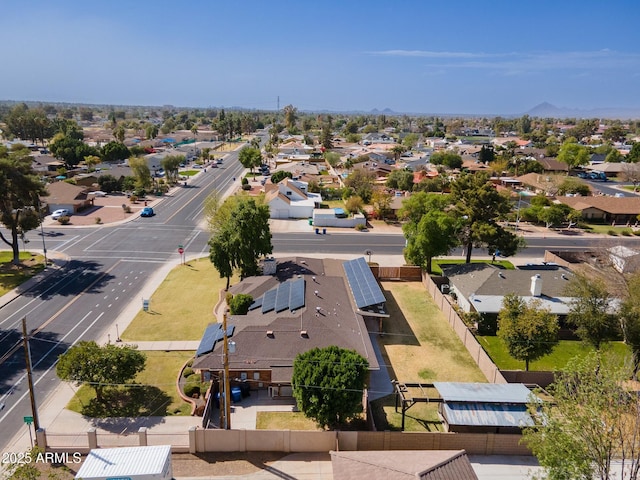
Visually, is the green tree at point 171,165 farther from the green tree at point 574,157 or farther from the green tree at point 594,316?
the green tree at point 574,157

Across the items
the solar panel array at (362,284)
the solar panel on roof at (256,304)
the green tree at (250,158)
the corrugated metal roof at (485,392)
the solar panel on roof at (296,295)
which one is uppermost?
the green tree at (250,158)

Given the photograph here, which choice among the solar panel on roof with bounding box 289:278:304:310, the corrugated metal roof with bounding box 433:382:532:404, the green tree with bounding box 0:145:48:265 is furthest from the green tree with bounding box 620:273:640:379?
the green tree with bounding box 0:145:48:265

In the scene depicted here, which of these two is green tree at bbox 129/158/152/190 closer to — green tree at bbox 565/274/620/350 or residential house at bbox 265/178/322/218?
residential house at bbox 265/178/322/218

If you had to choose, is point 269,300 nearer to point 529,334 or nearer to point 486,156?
point 529,334

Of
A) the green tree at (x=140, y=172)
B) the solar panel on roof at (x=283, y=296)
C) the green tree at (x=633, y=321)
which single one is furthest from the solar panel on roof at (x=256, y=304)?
the green tree at (x=140, y=172)

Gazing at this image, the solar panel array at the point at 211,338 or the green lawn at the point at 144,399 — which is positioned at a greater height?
the solar panel array at the point at 211,338

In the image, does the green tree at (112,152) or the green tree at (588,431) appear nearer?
the green tree at (588,431)

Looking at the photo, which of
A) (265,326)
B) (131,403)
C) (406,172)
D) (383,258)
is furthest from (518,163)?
(131,403)

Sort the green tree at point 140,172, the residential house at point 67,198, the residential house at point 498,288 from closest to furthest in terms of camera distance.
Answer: the residential house at point 498,288 < the residential house at point 67,198 < the green tree at point 140,172
